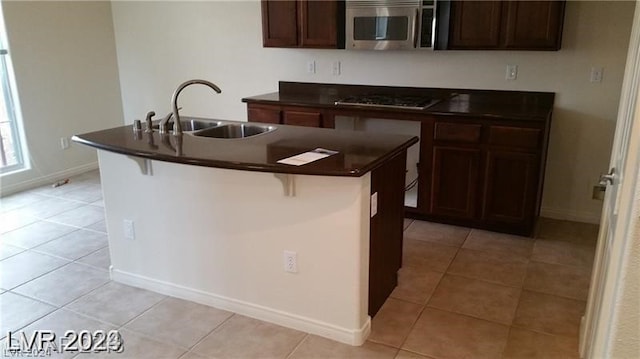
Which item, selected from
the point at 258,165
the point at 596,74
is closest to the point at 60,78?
the point at 258,165

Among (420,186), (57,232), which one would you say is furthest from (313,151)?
(57,232)

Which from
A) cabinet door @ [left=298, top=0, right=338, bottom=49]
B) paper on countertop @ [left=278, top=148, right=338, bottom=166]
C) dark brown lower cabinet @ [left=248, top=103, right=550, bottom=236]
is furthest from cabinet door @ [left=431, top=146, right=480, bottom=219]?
paper on countertop @ [left=278, top=148, right=338, bottom=166]

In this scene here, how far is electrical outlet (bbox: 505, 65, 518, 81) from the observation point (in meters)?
3.96

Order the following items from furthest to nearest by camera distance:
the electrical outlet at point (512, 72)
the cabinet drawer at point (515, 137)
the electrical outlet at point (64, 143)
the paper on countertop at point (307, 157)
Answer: the electrical outlet at point (64, 143), the electrical outlet at point (512, 72), the cabinet drawer at point (515, 137), the paper on countertop at point (307, 157)

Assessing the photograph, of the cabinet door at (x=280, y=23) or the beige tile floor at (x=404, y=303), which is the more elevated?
the cabinet door at (x=280, y=23)

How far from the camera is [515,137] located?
356 cm

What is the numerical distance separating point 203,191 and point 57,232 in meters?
1.94

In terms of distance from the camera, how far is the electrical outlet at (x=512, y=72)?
396 centimetres

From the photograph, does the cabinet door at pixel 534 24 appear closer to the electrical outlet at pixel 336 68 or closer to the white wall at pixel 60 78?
the electrical outlet at pixel 336 68

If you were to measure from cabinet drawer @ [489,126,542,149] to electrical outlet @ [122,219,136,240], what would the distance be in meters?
2.50

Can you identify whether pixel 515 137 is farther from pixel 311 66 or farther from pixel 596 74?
pixel 311 66

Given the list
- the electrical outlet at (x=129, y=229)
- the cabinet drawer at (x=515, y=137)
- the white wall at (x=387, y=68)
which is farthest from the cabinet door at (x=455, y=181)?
the electrical outlet at (x=129, y=229)

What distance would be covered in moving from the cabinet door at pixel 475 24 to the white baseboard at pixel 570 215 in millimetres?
1440

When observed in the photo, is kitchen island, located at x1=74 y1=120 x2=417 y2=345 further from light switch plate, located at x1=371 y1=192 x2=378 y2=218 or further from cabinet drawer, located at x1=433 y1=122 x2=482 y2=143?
cabinet drawer, located at x1=433 y1=122 x2=482 y2=143
